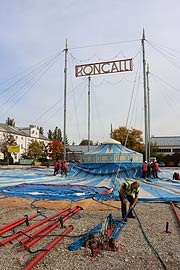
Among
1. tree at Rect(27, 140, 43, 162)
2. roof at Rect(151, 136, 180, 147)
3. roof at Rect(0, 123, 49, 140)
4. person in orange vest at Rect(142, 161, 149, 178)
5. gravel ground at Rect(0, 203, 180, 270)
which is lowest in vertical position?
gravel ground at Rect(0, 203, 180, 270)

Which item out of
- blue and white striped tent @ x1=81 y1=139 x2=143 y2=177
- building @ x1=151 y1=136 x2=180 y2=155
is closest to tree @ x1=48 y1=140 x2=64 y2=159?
building @ x1=151 y1=136 x2=180 y2=155

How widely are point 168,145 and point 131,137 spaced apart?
14623mm

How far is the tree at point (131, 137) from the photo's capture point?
47.5 m

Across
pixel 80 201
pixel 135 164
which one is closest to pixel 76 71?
pixel 135 164

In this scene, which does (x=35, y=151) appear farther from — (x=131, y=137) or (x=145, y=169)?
(x=145, y=169)

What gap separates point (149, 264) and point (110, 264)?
21.4 inches

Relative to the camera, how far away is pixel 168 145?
193ft

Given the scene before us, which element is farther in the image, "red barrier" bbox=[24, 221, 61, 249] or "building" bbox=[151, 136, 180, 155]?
"building" bbox=[151, 136, 180, 155]

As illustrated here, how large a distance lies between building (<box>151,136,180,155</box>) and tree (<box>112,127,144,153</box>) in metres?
9.68

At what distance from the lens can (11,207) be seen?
26.7 feet

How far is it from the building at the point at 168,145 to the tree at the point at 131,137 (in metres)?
9.68

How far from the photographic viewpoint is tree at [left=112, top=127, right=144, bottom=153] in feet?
156

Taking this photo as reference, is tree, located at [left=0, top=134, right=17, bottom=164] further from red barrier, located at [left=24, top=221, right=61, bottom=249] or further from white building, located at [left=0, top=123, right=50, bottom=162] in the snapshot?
red barrier, located at [left=24, top=221, right=61, bottom=249]

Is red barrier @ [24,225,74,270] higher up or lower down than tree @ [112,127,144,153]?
lower down
